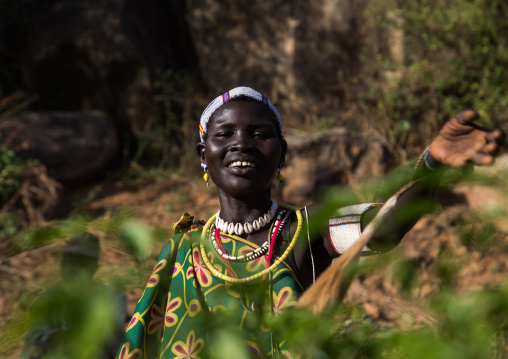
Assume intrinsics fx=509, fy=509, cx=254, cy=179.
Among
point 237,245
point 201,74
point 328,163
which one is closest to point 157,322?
point 237,245

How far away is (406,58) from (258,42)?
7.60 feet

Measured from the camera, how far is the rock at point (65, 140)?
6.58 meters

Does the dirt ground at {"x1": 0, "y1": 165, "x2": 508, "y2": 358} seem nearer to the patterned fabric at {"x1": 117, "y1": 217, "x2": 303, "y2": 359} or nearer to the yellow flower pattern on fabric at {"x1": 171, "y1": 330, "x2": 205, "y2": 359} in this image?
the patterned fabric at {"x1": 117, "y1": 217, "x2": 303, "y2": 359}

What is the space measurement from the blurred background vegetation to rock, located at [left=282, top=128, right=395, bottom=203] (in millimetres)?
514

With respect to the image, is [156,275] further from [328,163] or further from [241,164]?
[328,163]

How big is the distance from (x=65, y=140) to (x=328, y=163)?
3766 millimetres

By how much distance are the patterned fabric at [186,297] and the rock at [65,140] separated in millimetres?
5204

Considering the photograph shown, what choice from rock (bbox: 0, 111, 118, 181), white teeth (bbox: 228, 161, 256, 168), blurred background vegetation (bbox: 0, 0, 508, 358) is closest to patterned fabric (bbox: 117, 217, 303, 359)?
white teeth (bbox: 228, 161, 256, 168)

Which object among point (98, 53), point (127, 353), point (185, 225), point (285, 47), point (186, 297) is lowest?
point (127, 353)

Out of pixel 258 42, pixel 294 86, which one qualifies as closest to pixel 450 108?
pixel 294 86

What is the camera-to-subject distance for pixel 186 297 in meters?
1.62

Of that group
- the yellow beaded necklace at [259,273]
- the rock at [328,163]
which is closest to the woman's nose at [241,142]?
the yellow beaded necklace at [259,273]

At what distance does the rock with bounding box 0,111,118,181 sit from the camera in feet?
21.6

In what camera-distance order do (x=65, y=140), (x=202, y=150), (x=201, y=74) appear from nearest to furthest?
(x=202, y=150) → (x=65, y=140) → (x=201, y=74)
